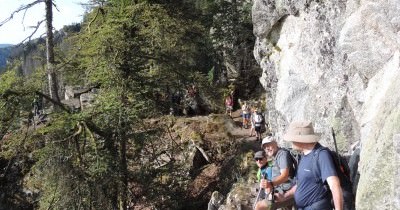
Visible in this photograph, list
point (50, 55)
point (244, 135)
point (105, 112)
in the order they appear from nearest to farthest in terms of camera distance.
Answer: point (105, 112) → point (50, 55) → point (244, 135)

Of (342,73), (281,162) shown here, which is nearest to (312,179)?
(281,162)

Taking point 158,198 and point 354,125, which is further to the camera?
point 158,198

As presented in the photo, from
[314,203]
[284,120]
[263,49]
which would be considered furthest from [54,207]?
[314,203]

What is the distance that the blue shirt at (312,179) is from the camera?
184 inches

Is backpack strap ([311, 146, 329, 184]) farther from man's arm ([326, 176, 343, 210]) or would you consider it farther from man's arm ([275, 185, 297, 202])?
man's arm ([275, 185, 297, 202])

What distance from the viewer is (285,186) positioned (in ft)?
21.4

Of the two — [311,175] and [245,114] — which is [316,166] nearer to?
[311,175]

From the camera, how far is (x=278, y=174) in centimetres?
612

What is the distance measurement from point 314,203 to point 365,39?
3.09 m

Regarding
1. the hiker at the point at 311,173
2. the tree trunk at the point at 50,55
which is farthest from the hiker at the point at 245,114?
the hiker at the point at 311,173

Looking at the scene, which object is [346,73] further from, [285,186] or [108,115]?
[108,115]

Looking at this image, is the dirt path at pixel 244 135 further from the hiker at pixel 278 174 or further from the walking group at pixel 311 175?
the walking group at pixel 311 175

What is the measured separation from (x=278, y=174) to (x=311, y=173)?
4.27 feet

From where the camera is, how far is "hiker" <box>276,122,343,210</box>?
4652mm
